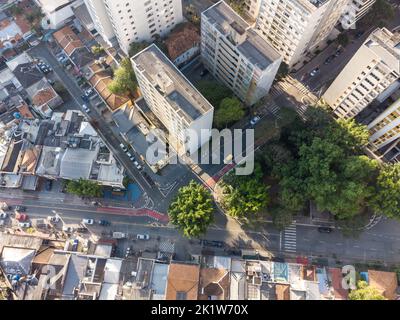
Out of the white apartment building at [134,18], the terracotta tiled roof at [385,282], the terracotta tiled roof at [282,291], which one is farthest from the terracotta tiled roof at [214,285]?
the white apartment building at [134,18]

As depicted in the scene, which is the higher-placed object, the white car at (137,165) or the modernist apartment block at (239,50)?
the modernist apartment block at (239,50)

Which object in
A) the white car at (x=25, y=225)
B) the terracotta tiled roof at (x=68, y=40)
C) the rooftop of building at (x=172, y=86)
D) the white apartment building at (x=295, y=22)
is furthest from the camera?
the terracotta tiled roof at (x=68, y=40)

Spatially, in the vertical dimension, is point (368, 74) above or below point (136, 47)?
below

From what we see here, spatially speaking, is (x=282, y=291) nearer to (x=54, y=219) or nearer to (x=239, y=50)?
(x=239, y=50)

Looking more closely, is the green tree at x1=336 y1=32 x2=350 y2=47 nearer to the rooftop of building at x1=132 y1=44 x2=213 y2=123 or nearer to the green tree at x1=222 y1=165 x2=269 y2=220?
the green tree at x1=222 y1=165 x2=269 y2=220

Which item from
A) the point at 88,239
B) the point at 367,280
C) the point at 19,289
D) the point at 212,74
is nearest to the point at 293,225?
the point at 367,280

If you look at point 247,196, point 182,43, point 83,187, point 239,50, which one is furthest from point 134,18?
point 247,196

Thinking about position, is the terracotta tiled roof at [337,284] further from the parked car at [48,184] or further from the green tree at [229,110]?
the parked car at [48,184]

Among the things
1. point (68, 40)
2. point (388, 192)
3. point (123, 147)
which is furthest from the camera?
point (68, 40)

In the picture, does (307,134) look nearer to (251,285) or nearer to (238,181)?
(238,181)
